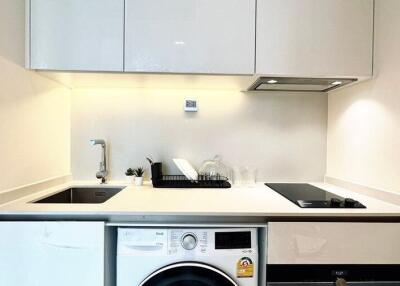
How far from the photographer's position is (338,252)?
1116 mm

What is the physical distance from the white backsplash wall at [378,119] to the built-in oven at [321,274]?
1.40 feet

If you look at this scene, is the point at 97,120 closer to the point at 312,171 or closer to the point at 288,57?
the point at 288,57

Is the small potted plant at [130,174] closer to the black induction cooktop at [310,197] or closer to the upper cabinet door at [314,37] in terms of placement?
the black induction cooktop at [310,197]

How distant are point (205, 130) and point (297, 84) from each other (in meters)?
0.68

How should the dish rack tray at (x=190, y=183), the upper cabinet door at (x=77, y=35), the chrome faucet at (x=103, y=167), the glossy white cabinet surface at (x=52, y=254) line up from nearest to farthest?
the glossy white cabinet surface at (x=52, y=254)
the upper cabinet door at (x=77, y=35)
the dish rack tray at (x=190, y=183)
the chrome faucet at (x=103, y=167)

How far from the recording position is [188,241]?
112 cm

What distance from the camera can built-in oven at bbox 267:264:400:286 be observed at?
3.66ft

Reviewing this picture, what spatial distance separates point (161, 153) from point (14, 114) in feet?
→ 2.85

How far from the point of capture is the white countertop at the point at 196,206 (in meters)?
1.10

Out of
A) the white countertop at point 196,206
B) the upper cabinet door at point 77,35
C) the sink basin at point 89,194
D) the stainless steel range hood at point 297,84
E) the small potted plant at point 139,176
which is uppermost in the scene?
the upper cabinet door at point 77,35

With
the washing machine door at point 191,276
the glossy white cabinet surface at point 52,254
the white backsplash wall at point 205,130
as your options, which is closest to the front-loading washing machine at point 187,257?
the washing machine door at point 191,276

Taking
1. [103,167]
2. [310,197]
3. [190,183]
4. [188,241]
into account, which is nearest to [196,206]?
[188,241]

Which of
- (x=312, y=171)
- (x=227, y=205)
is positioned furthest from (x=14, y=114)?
(x=312, y=171)

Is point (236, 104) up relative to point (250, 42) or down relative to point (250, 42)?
down
